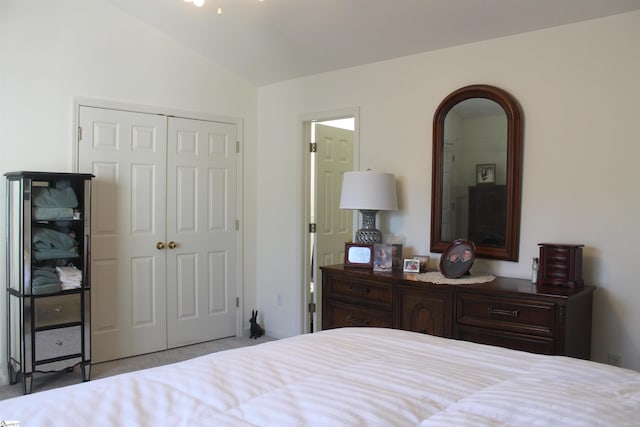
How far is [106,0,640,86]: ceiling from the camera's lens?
9.72 feet

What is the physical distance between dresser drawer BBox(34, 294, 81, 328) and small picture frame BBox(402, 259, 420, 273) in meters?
2.33

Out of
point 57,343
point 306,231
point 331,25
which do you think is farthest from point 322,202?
point 57,343

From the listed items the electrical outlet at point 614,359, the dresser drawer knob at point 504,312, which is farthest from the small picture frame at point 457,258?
the electrical outlet at point 614,359

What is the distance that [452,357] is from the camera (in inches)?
61.3

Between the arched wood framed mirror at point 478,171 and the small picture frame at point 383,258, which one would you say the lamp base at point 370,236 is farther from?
the arched wood framed mirror at point 478,171

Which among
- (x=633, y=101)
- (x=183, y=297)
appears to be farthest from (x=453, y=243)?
(x=183, y=297)

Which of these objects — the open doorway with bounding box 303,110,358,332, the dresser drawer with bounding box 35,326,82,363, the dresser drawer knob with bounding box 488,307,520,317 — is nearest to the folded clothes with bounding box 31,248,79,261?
the dresser drawer with bounding box 35,326,82,363

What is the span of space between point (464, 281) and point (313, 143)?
6.96 ft

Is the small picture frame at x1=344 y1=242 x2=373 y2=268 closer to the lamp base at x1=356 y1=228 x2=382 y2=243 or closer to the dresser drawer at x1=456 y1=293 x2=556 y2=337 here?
the lamp base at x1=356 y1=228 x2=382 y2=243

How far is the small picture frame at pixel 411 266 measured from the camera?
3.44m

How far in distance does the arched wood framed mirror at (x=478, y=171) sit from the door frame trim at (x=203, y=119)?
2.02 metres

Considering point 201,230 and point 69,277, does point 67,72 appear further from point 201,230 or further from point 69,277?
point 201,230

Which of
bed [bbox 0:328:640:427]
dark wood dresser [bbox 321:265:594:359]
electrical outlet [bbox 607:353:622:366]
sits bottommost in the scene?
electrical outlet [bbox 607:353:622:366]

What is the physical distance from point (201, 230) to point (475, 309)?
2.65m
